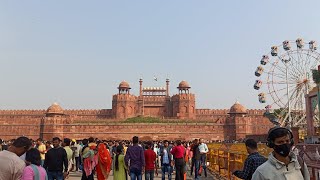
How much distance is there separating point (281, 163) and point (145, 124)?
127 feet

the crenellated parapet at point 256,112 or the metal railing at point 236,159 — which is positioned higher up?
the crenellated parapet at point 256,112

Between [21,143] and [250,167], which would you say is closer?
[250,167]

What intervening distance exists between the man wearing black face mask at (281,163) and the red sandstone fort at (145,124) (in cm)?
3778

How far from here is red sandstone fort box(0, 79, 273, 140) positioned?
4006 centimetres

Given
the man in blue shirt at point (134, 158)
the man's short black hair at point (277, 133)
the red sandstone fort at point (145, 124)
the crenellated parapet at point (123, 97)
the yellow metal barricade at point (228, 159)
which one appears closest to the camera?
the man's short black hair at point (277, 133)

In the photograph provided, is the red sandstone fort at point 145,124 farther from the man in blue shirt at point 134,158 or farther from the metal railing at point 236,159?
the man in blue shirt at point 134,158

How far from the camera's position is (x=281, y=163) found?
6.64 feet

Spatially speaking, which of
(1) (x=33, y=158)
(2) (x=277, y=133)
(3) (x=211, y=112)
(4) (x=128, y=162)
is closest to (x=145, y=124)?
(3) (x=211, y=112)

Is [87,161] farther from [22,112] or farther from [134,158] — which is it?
[22,112]

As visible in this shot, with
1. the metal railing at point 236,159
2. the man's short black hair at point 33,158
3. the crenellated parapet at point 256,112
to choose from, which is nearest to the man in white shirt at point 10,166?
the man's short black hair at point 33,158

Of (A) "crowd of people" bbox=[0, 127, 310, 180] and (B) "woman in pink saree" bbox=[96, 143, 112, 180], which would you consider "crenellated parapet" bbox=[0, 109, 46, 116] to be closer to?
(A) "crowd of people" bbox=[0, 127, 310, 180]

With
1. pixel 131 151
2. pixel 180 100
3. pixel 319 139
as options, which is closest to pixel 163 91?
pixel 180 100

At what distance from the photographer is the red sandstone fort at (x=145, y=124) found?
131ft

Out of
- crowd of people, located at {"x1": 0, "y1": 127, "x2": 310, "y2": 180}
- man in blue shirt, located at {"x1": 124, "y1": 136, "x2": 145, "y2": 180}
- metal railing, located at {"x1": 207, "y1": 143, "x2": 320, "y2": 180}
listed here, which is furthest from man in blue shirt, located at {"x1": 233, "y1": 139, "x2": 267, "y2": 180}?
man in blue shirt, located at {"x1": 124, "y1": 136, "x2": 145, "y2": 180}
